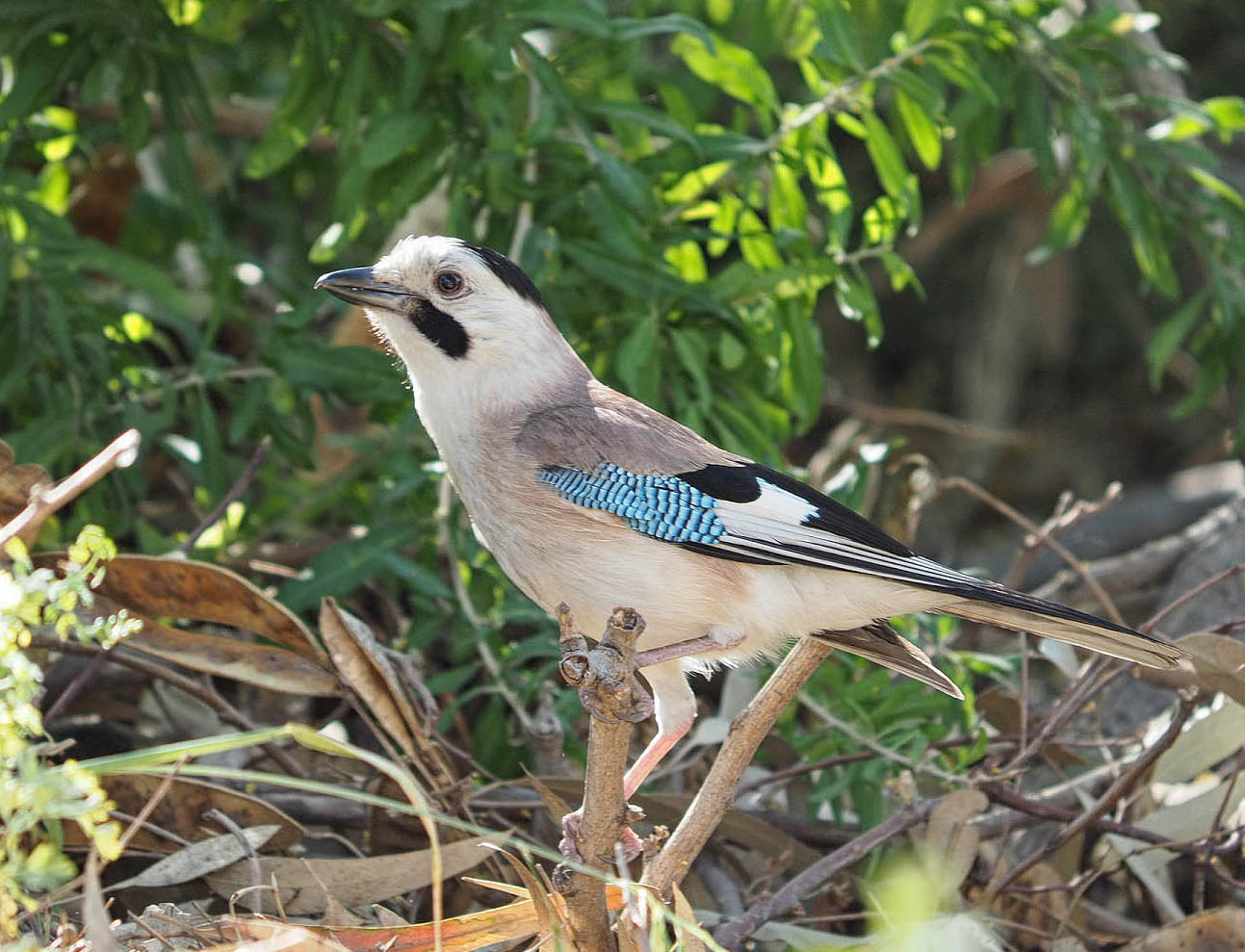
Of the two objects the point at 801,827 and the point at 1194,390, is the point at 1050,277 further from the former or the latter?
the point at 801,827

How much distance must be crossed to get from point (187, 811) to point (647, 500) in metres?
1.40

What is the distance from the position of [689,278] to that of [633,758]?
1.38 meters

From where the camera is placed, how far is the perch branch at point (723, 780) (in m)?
2.97

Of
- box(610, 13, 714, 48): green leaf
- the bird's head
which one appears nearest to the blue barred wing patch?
the bird's head

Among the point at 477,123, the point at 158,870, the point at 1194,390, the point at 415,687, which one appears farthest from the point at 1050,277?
the point at 158,870

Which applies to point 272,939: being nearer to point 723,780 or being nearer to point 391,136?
point 723,780

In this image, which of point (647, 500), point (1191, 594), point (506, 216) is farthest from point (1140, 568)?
point (647, 500)

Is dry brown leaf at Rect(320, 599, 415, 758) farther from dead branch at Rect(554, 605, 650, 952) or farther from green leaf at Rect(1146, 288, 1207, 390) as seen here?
green leaf at Rect(1146, 288, 1207, 390)

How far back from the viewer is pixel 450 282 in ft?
11.1

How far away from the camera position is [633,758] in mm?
4316

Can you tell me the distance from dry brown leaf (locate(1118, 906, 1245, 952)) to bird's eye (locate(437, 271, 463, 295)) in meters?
2.13

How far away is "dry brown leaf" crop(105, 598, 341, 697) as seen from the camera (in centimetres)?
367

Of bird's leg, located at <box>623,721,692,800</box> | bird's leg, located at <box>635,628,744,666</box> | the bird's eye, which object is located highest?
the bird's eye

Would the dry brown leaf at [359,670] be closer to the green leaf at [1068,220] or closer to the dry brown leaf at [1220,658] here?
the dry brown leaf at [1220,658]
